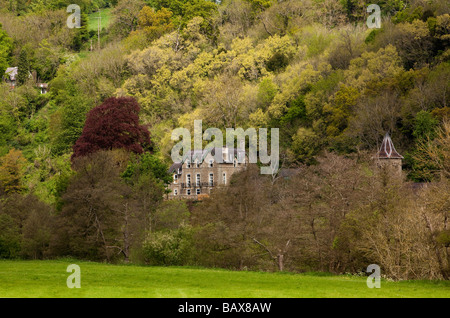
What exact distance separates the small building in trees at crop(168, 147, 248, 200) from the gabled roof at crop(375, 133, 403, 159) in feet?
50.3

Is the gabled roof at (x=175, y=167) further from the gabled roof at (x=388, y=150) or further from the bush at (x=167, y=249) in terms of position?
the bush at (x=167, y=249)

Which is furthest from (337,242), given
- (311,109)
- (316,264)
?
(311,109)

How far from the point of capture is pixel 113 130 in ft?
225

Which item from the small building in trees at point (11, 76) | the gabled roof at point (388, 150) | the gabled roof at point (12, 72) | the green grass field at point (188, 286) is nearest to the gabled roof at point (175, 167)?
the gabled roof at point (388, 150)

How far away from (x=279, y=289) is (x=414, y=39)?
163 ft

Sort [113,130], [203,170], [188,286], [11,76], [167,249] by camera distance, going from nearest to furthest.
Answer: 1. [188,286]
2. [167,249]
3. [113,130]
4. [203,170]
5. [11,76]

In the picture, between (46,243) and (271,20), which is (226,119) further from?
(46,243)

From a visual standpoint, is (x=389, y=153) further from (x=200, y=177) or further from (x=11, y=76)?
(x=11, y=76)

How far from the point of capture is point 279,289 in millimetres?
22500

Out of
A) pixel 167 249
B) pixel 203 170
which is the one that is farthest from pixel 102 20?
pixel 167 249

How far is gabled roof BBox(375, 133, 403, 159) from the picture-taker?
5659 centimetres

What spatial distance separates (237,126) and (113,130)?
45.5 ft

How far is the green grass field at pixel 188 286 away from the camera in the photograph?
66.6 ft

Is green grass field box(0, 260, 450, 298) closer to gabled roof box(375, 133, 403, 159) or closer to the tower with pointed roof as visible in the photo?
the tower with pointed roof
